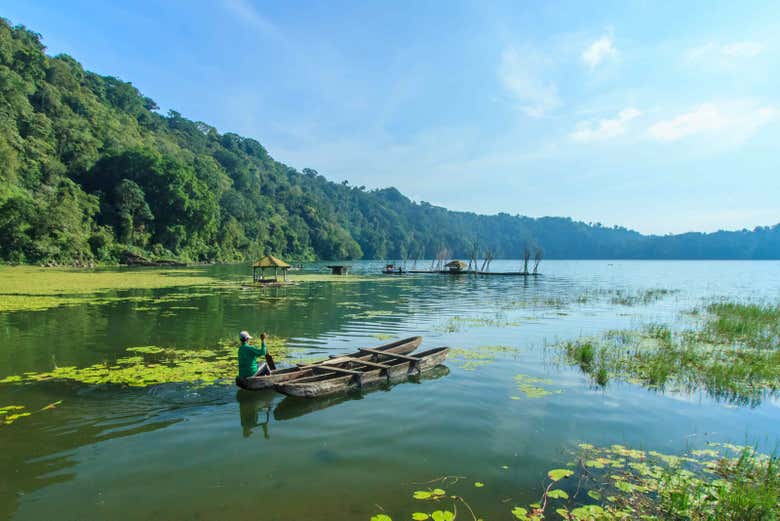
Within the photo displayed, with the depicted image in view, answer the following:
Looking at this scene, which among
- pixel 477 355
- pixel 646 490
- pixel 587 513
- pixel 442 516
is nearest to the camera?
pixel 442 516

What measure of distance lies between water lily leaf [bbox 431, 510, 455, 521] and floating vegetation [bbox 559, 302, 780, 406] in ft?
25.0

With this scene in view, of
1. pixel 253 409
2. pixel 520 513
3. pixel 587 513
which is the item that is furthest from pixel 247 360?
pixel 587 513

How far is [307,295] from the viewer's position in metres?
31.6

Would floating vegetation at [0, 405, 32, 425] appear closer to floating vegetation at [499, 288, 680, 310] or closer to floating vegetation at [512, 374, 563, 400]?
floating vegetation at [512, 374, 563, 400]

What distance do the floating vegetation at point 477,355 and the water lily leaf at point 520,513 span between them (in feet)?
22.6

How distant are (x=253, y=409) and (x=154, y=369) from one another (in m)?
4.10

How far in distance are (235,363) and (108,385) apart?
307 centimetres

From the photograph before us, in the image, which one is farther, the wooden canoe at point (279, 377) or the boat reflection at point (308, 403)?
the wooden canoe at point (279, 377)

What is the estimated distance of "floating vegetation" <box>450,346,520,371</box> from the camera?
42.2 ft

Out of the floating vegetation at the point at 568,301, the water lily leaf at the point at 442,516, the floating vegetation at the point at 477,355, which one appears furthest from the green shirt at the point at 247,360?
the floating vegetation at the point at 568,301

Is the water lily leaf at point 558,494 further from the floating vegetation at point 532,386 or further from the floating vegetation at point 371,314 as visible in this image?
the floating vegetation at point 371,314

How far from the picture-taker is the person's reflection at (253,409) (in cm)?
793

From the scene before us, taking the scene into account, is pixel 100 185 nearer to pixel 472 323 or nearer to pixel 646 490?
pixel 472 323

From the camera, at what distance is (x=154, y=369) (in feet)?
36.4
